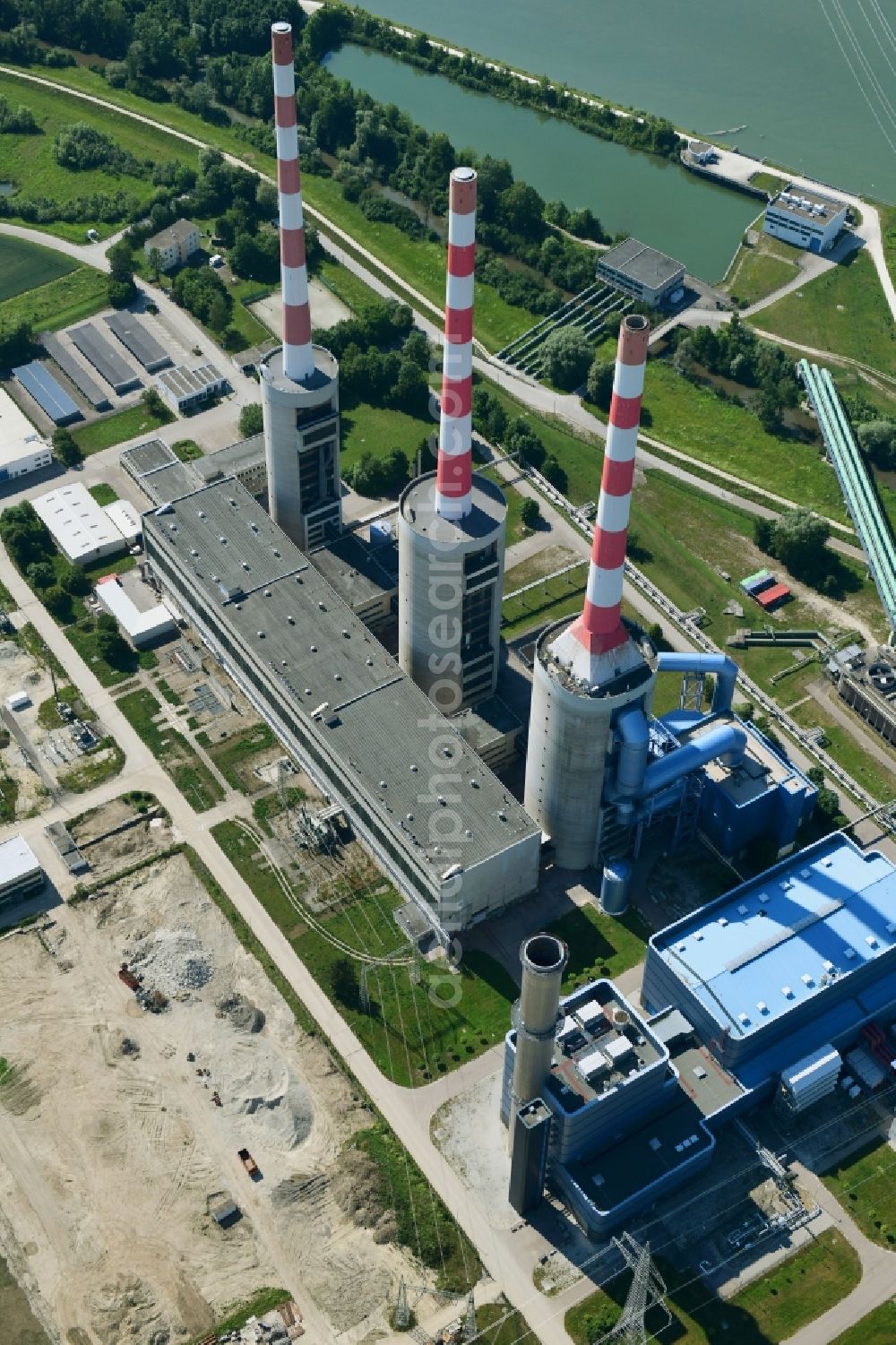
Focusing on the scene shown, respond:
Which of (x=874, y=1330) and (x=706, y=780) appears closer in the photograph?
(x=874, y=1330)

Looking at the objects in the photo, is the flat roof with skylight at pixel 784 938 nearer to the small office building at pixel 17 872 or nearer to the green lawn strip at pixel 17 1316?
the green lawn strip at pixel 17 1316

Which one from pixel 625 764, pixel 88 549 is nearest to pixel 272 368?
pixel 88 549

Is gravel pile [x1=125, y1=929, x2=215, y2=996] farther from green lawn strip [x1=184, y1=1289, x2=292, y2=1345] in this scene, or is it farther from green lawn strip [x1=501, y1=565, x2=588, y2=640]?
green lawn strip [x1=501, y1=565, x2=588, y2=640]

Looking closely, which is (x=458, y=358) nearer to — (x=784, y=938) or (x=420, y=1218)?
(x=784, y=938)

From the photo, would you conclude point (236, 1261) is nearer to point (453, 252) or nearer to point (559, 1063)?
point (559, 1063)

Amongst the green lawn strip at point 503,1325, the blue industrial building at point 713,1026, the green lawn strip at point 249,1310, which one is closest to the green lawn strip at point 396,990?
the blue industrial building at point 713,1026

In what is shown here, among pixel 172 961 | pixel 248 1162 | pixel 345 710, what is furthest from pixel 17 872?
pixel 248 1162
